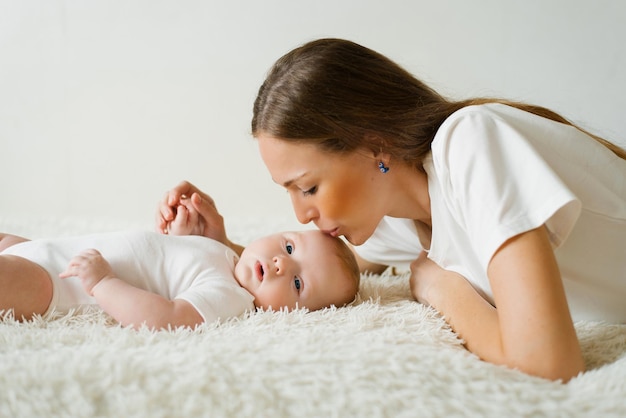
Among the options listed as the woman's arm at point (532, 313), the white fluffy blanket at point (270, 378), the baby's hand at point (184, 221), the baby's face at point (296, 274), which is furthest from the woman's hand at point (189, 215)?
the woman's arm at point (532, 313)

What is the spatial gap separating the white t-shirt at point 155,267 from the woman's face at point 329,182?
0.76ft

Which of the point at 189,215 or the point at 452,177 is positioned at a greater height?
the point at 452,177

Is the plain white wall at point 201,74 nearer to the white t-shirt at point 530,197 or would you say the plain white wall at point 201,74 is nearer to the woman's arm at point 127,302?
the white t-shirt at point 530,197

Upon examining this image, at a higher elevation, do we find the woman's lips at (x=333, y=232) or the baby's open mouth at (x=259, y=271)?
the woman's lips at (x=333, y=232)

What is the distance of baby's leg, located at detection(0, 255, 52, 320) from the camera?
1228mm

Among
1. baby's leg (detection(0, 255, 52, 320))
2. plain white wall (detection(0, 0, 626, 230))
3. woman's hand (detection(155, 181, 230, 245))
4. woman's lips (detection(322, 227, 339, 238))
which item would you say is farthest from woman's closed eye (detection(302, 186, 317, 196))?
plain white wall (detection(0, 0, 626, 230))

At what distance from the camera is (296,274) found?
4.76 feet

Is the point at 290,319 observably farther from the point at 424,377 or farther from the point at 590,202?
the point at 590,202

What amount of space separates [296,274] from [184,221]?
41 cm

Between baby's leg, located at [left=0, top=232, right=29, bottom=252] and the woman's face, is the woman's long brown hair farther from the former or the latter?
baby's leg, located at [left=0, top=232, right=29, bottom=252]

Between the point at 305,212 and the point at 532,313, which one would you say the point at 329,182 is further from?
the point at 532,313

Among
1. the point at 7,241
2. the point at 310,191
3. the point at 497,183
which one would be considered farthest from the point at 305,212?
the point at 7,241

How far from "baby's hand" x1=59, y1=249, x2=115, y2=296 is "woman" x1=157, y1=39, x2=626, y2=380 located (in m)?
0.42

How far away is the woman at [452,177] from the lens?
112cm
